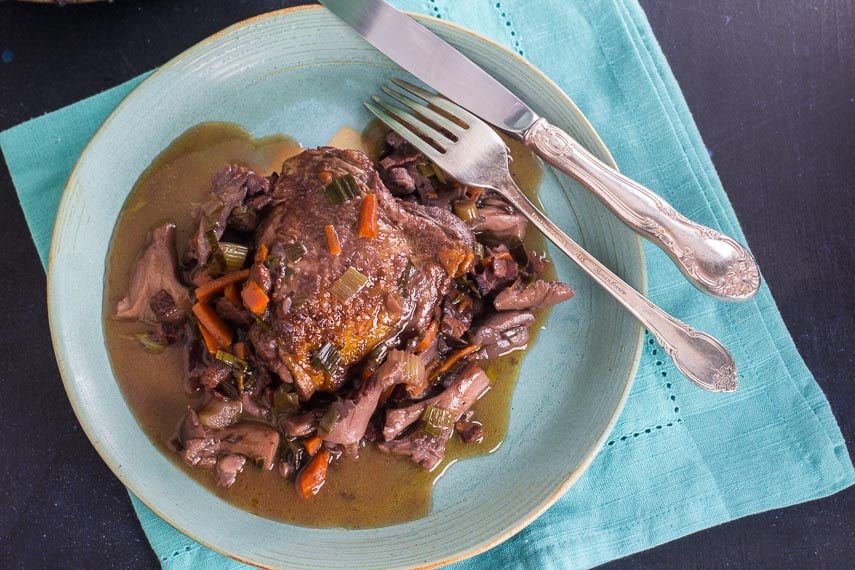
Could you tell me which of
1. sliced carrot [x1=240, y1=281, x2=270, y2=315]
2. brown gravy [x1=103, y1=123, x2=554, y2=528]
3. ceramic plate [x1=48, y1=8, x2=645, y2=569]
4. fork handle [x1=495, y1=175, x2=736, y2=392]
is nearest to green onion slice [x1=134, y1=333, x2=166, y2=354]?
brown gravy [x1=103, y1=123, x2=554, y2=528]

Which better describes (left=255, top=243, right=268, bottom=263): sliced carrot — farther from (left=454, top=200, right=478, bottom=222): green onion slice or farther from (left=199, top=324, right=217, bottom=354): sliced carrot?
(left=454, top=200, right=478, bottom=222): green onion slice

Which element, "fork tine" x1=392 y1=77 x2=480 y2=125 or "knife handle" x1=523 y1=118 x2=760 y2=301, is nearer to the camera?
"knife handle" x1=523 y1=118 x2=760 y2=301

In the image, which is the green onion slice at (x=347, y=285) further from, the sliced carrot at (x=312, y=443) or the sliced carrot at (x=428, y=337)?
the sliced carrot at (x=312, y=443)

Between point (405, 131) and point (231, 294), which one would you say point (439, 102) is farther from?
point (231, 294)

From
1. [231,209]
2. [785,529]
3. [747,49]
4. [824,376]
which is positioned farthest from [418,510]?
[747,49]

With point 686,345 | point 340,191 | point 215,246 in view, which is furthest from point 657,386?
point 215,246

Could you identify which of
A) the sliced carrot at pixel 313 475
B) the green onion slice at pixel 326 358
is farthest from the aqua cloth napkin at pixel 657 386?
the green onion slice at pixel 326 358
